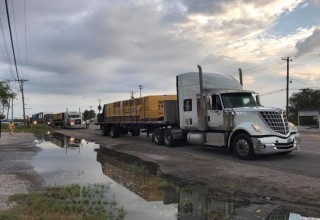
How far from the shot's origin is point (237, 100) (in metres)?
17.2

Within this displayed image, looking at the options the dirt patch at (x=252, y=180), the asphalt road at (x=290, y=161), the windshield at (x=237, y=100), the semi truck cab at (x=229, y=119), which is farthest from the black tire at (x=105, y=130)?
the dirt patch at (x=252, y=180)

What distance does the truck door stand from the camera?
56.5 ft

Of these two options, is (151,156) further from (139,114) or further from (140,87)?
(140,87)

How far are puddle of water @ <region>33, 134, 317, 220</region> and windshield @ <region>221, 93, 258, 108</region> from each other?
468 centimetres

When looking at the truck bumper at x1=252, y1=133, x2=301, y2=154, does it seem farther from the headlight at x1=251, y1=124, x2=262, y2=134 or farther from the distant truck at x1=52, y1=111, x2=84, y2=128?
the distant truck at x1=52, y1=111, x2=84, y2=128

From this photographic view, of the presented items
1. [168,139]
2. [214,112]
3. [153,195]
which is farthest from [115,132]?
[153,195]

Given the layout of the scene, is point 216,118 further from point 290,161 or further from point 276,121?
point 290,161

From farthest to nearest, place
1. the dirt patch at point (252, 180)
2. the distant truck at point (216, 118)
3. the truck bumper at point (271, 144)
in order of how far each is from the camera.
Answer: the distant truck at point (216, 118) < the truck bumper at point (271, 144) < the dirt patch at point (252, 180)

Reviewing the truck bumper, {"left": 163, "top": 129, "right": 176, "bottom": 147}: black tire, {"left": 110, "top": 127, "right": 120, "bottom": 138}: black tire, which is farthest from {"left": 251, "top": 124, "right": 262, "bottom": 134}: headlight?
{"left": 110, "top": 127, "right": 120, "bottom": 138}: black tire

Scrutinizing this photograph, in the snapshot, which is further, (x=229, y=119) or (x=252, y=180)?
(x=229, y=119)

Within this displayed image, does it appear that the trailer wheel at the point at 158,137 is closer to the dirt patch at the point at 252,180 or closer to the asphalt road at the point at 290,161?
the asphalt road at the point at 290,161

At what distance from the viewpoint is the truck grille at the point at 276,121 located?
49.5ft

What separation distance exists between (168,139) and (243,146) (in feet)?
22.4

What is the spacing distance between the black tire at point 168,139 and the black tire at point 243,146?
223 inches
